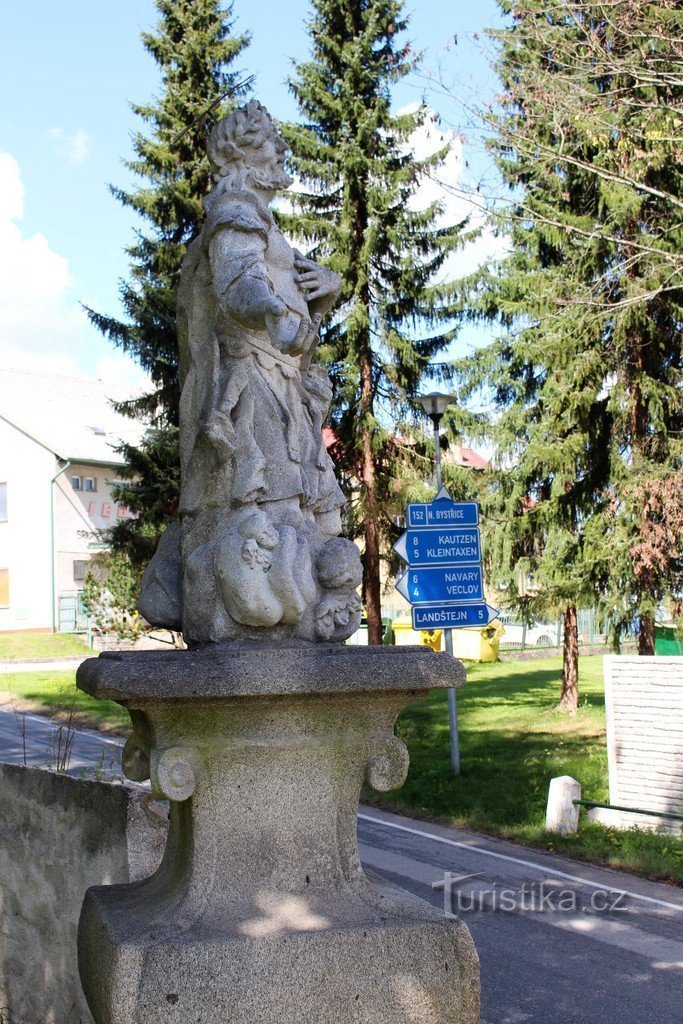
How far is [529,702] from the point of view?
21641 millimetres

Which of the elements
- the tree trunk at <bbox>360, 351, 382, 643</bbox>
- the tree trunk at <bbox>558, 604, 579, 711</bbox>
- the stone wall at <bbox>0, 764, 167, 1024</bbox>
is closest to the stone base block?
the stone wall at <bbox>0, 764, 167, 1024</bbox>

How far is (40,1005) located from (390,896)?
2689 mm

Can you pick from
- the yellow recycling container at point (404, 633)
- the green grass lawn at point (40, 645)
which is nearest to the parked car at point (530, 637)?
the yellow recycling container at point (404, 633)

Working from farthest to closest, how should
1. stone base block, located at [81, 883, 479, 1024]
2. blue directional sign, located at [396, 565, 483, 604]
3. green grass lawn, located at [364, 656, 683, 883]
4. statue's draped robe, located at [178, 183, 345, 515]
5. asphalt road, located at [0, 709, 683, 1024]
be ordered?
blue directional sign, located at [396, 565, 483, 604], green grass lawn, located at [364, 656, 683, 883], asphalt road, located at [0, 709, 683, 1024], statue's draped robe, located at [178, 183, 345, 515], stone base block, located at [81, 883, 479, 1024]

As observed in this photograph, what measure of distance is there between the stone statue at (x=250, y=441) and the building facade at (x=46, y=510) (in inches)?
1405

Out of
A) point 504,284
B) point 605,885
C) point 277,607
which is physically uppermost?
point 504,284

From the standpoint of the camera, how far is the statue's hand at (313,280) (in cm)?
470

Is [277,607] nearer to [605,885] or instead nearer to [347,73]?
[605,885]

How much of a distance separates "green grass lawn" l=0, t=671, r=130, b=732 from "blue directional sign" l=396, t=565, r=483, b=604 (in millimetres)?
6145

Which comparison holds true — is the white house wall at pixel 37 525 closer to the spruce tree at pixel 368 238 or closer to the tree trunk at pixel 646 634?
the spruce tree at pixel 368 238

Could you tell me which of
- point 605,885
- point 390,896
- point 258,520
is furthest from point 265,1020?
point 605,885

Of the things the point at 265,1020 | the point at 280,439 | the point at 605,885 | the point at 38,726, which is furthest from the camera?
the point at 38,726

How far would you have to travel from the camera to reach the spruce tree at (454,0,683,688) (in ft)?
51.2

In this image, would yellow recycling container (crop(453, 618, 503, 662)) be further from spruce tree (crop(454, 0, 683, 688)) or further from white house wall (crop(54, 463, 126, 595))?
spruce tree (crop(454, 0, 683, 688))
